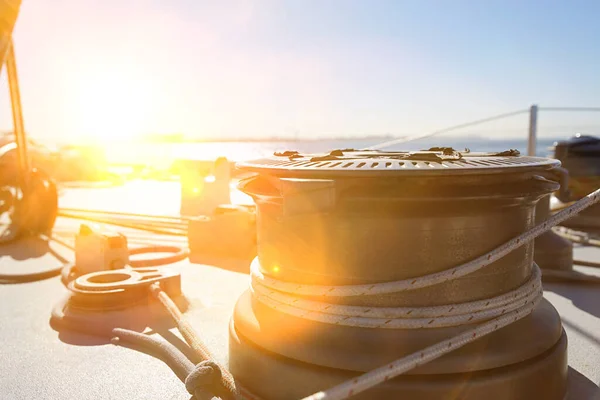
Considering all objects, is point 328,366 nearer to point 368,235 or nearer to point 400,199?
point 368,235

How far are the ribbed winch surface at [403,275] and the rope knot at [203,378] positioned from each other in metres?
0.12

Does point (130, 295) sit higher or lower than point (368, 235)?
lower

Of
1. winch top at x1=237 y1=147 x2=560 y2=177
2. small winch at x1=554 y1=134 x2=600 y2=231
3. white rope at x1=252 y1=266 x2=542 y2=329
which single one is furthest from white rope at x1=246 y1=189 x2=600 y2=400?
small winch at x1=554 y1=134 x2=600 y2=231

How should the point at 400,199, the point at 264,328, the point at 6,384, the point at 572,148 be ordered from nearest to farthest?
the point at 400,199, the point at 264,328, the point at 6,384, the point at 572,148

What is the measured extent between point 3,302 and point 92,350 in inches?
33.2

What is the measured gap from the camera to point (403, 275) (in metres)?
1.11

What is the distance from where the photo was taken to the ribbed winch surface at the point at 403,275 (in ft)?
3.52

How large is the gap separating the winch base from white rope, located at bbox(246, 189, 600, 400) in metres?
0.08

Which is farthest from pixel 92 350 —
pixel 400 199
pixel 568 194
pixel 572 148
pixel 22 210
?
pixel 572 148

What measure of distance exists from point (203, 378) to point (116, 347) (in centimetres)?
59

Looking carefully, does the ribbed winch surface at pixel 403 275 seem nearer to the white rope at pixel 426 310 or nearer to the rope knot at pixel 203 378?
the white rope at pixel 426 310

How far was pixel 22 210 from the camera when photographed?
352 centimetres

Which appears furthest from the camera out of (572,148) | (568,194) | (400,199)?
(572,148)

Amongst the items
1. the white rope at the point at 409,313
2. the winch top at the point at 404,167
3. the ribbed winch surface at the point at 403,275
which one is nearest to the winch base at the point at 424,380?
the ribbed winch surface at the point at 403,275
